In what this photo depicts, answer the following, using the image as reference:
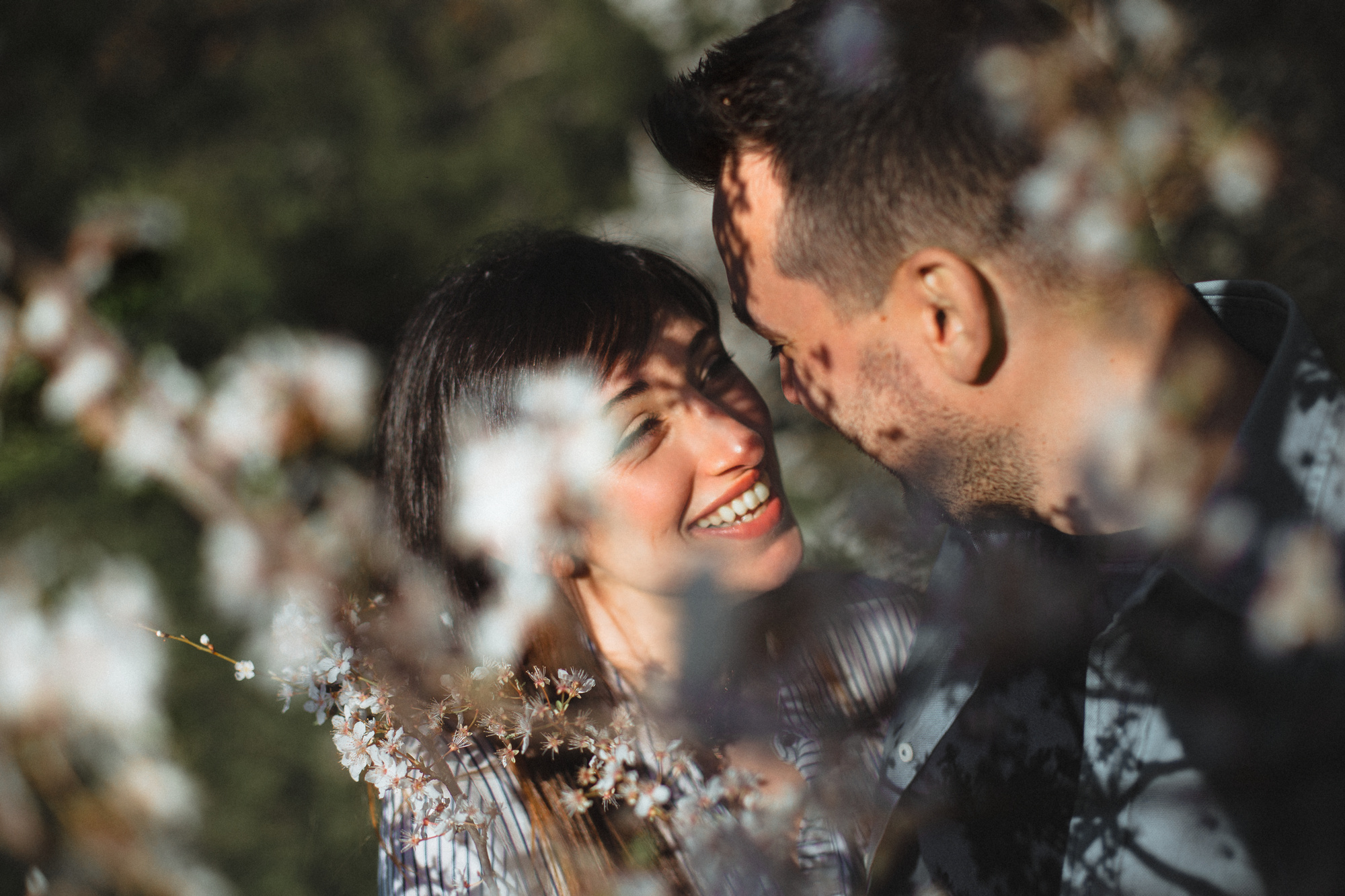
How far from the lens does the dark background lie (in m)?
1.99

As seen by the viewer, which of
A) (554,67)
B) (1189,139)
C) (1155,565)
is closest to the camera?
(1155,565)

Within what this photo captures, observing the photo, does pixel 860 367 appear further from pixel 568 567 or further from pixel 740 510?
pixel 568 567

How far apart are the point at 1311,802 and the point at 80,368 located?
2555 millimetres

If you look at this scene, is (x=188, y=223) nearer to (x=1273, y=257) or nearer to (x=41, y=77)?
(x=41, y=77)

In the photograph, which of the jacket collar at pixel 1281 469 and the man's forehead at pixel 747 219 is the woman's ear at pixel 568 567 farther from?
the jacket collar at pixel 1281 469

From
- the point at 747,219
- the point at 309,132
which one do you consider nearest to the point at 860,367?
the point at 747,219

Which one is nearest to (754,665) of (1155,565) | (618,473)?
(618,473)

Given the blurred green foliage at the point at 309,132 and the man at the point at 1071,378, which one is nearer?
the man at the point at 1071,378

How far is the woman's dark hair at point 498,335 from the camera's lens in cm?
128

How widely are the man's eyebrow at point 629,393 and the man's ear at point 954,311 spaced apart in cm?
38

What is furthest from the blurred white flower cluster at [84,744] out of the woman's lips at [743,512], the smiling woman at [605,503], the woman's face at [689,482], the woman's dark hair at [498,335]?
the woman's lips at [743,512]

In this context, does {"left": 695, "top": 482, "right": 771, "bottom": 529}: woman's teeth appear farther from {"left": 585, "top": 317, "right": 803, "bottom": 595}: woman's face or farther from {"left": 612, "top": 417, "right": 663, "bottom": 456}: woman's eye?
{"left": 612, "top": 417, "right": 663, "bottom": 456}: woman's eye

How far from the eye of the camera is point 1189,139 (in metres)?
1.96

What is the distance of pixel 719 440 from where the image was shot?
126 centimetres
